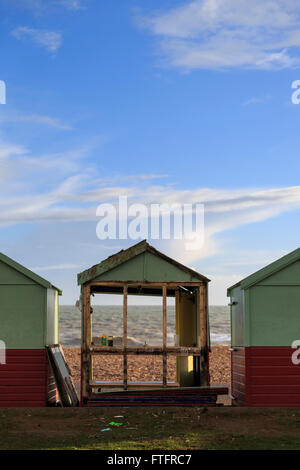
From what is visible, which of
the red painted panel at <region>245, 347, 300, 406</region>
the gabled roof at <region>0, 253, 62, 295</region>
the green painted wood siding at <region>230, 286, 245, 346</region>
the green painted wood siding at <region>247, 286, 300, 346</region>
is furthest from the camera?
the green painted wood siding at <region>230, 286, 245, 346</region>

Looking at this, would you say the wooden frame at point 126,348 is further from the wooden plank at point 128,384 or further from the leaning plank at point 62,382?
the leaning plank at point 62,382

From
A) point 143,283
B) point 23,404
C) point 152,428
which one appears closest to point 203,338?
point 143,283

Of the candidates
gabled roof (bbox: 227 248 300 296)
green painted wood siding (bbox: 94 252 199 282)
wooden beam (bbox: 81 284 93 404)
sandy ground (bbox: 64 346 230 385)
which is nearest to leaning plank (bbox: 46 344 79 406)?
wooden beam (bbox: 81 284 93 404)

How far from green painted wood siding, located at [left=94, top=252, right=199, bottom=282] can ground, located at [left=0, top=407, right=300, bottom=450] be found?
10.5 ft

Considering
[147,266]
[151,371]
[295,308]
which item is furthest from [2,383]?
[151,371]

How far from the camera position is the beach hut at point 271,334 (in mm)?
15461

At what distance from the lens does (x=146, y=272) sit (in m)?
16.0

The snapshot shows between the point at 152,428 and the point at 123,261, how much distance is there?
4.56 m

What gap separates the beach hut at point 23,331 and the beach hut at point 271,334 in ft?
16.6

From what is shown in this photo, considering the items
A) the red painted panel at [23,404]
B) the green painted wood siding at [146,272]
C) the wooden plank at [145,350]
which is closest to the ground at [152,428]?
the red painted panel at [23,404]

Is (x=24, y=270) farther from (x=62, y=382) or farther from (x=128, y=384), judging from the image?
(x=128, y=384)

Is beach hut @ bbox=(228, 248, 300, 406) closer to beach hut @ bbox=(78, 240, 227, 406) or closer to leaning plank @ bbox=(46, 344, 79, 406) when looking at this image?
beach hut @ bbox=(78, 240, 227, 406)

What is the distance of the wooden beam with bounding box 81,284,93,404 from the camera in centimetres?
1559

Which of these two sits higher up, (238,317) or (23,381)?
(238,317)
